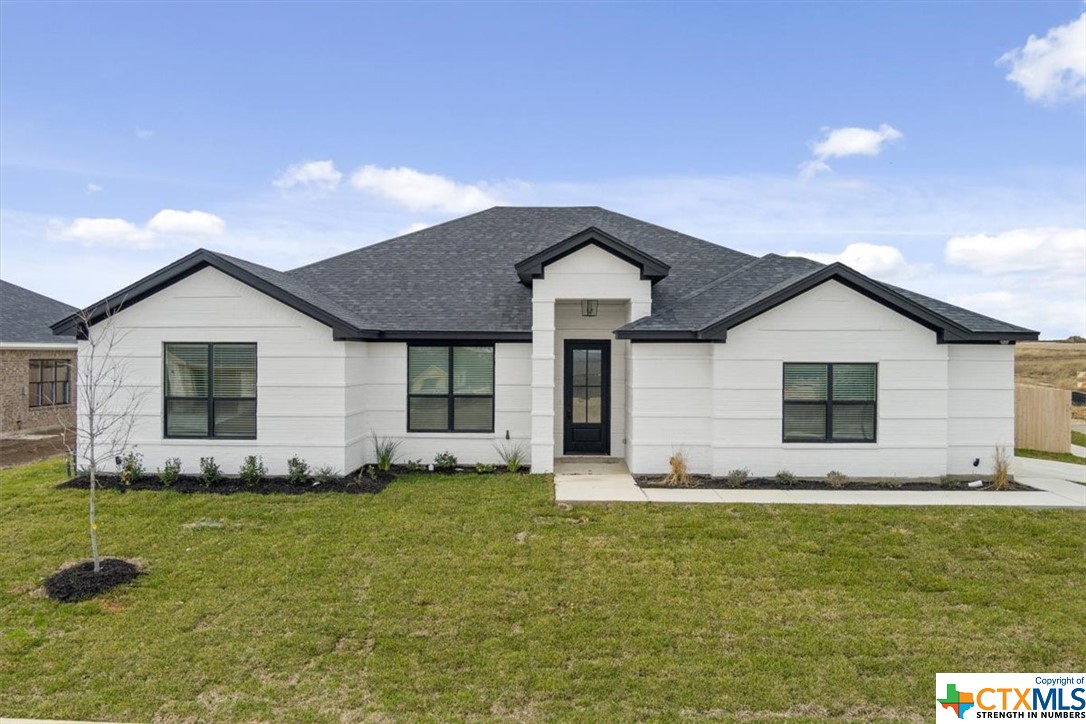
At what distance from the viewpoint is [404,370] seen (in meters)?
12.4

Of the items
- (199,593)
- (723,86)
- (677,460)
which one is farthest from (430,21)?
(199,593)

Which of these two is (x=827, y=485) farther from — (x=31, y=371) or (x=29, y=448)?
(x=31, y=371)

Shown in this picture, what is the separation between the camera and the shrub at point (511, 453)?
12.1 m

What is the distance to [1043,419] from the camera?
15594 mm

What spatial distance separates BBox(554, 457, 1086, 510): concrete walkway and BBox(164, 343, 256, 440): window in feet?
20.3

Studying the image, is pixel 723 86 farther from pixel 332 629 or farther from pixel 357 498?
pixel 332 629

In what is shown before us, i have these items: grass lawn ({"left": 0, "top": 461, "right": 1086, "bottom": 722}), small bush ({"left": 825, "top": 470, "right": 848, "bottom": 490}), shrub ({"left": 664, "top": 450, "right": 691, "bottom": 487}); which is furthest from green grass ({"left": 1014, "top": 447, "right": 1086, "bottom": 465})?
shrub ({"left": 664, "top": 450, "right": 691, "bottom": 487})

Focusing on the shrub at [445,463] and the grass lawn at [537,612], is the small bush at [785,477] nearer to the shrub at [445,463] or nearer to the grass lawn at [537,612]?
the grass lawn at [537,612]

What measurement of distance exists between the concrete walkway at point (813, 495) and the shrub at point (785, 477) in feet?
1.78

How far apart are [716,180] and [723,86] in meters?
2.89

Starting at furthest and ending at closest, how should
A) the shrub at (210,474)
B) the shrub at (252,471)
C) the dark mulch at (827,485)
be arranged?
the shrub at (252,471)
the shrub at (210,474)
the dark mulch at (827,485)

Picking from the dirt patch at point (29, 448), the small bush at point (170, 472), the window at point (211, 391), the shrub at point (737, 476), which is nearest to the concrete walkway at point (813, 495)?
the shrub at point (737, 476)

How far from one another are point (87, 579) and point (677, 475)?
867cm

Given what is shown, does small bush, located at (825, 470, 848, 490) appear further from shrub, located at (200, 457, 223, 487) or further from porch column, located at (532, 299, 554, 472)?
shrub, located at (200, 457, 223, 487)
